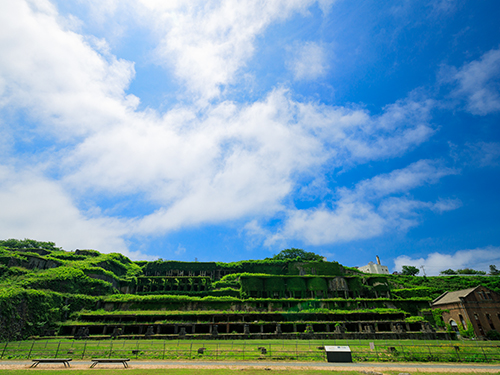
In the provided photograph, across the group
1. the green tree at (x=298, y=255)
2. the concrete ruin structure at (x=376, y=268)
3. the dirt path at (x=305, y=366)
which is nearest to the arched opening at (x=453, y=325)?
the dirt path at (x=305, y=366)

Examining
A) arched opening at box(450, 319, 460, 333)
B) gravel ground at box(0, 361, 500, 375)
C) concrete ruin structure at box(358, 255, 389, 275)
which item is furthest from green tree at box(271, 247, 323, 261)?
gravel ground at box(0, 361, 500, 375)

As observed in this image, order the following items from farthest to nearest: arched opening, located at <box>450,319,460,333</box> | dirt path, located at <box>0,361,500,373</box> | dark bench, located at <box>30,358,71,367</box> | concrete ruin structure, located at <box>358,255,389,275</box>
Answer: concrete ruin structure, located at <box>358,255,389,275</box>, arched opening, located at <box>450,319,460,333</box>, dirt path, located at <box>0,361,500,373</box>, dark bench, located at <box>30,358,71,367</box>

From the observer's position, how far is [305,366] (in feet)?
80.5

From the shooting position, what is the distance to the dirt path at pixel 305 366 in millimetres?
23395

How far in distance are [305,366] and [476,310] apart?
45905 mm

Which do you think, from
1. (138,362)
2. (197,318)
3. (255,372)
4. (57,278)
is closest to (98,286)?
(57,278)

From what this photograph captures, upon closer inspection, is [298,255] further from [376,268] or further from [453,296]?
[376,268]

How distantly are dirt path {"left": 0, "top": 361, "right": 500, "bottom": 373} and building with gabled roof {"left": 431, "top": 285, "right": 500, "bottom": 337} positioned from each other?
29600 millimetres

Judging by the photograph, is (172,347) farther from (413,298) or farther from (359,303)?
(413,298)

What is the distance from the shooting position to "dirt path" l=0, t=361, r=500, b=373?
921 inches

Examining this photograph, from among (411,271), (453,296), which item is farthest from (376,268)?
(453,296)

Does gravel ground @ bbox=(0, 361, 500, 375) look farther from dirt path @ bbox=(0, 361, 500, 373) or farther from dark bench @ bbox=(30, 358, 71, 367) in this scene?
dark bench @ bbox=(30, 358, 71, 367)

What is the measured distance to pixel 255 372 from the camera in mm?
22266

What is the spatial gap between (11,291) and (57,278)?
39.7ft
